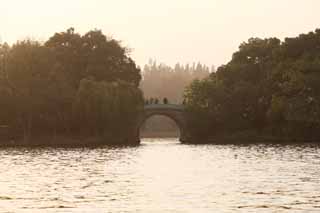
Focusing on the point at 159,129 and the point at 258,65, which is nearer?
the point at 258,65

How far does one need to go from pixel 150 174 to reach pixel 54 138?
5038 centimetres

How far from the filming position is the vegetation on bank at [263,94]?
287 ft

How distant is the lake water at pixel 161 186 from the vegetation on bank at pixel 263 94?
36.9 m

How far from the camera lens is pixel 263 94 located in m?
95.9

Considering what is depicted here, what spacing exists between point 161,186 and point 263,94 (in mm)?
63595

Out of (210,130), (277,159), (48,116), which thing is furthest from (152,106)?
(277,159)

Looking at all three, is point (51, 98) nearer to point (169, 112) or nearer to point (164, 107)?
point (164, 107)

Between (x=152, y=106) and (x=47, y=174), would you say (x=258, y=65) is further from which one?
(x=47, y=174)

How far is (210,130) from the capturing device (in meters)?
98.9

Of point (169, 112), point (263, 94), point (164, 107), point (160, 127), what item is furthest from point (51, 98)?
point (160, 127)

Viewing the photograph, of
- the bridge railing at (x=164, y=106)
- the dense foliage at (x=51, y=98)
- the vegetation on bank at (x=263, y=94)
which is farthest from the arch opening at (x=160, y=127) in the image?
the dense foliage at (x=51, y=98)

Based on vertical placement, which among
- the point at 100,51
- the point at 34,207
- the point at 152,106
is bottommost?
the point at 34,207

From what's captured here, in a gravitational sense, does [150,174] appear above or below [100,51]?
below

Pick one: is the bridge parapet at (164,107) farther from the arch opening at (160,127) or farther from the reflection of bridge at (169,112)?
the arch opening at (160,127)
